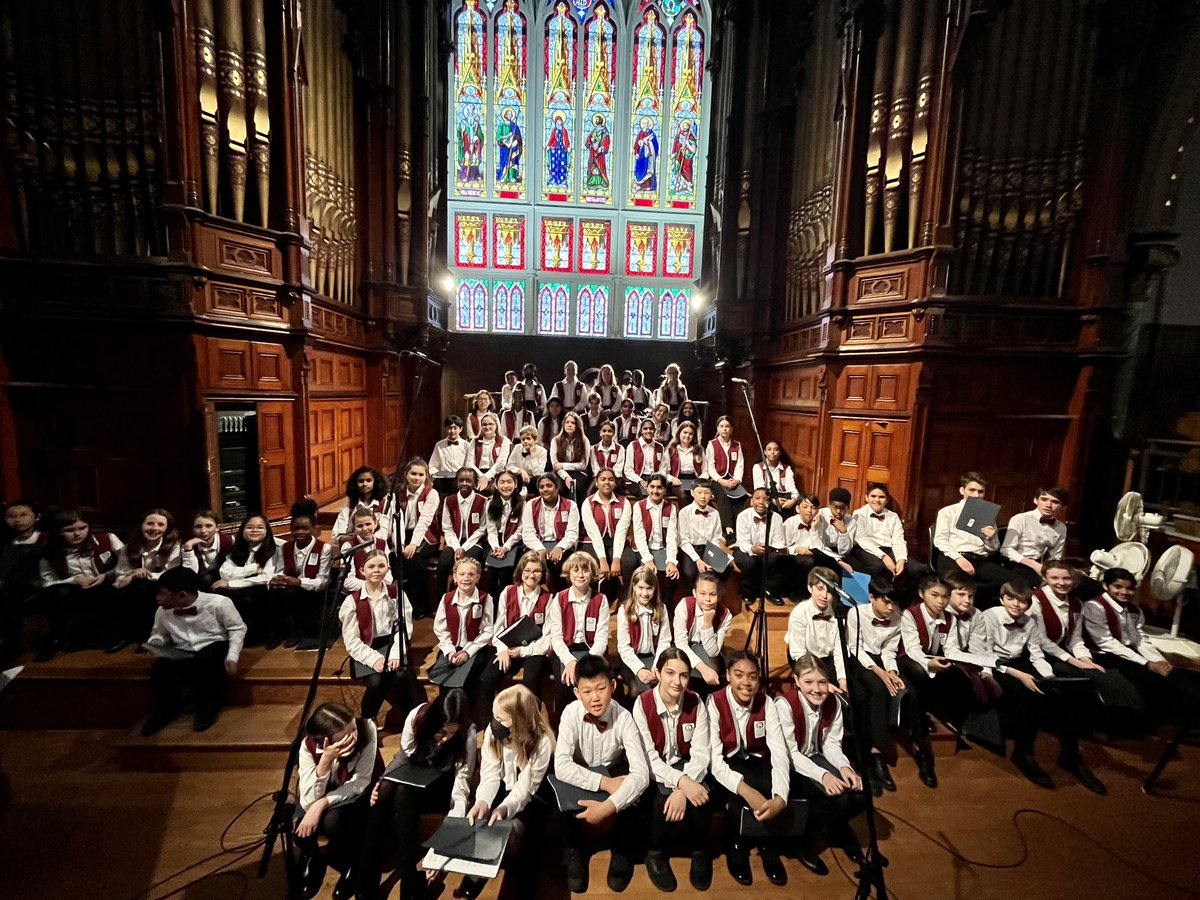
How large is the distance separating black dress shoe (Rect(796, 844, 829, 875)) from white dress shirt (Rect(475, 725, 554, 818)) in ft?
5.08

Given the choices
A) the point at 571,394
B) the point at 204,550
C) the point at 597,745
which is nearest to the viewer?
A: the point at 597,745

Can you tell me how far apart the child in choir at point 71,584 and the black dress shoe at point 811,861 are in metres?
5.38

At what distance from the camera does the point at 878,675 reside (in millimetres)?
3535

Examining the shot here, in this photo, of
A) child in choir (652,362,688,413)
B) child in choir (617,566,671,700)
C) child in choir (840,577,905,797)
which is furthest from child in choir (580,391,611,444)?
child in choir (840,577,905,797)

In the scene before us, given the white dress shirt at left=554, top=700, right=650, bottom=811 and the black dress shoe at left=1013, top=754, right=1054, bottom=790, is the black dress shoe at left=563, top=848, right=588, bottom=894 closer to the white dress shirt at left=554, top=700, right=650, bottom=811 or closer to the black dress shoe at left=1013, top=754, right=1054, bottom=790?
the white dress shirt at left=554, top=700, right=650, bottom=811

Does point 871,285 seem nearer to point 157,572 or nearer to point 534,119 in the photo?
point 157,572

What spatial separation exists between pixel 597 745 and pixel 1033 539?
4778 millimetres

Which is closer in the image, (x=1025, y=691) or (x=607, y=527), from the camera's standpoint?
(x=1025, y=691)

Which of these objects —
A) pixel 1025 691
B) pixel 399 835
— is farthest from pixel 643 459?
pixel 399 835

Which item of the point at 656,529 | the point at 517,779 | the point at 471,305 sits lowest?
the point at 517,779

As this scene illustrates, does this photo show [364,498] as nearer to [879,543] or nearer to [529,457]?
[529,457]

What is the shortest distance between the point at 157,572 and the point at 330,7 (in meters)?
7.00

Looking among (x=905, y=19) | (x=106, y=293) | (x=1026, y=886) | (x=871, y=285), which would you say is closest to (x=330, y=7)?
(x=106, y=293)

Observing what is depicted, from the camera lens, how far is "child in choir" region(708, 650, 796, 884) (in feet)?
8.89
